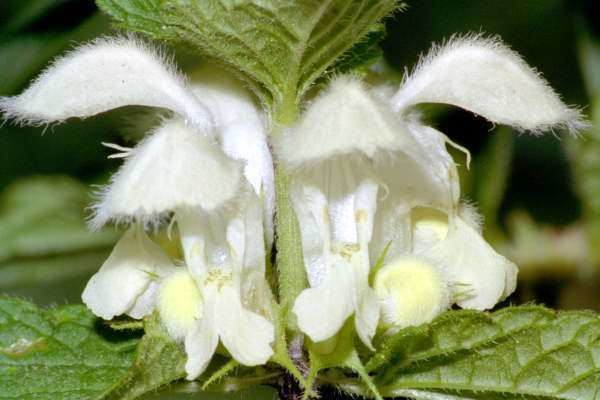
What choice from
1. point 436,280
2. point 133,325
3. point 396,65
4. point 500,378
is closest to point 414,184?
point 436,280

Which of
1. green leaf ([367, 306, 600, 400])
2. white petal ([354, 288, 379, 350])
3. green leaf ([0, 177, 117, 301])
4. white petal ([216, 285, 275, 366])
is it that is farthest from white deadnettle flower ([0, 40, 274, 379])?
green leaf ([0, 177, 117, 301])

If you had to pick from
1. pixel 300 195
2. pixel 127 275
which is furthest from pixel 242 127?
pixel 127 275

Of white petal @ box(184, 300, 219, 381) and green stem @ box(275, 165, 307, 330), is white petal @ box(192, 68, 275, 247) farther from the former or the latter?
white petal @ box(184, 300, 219, 381)

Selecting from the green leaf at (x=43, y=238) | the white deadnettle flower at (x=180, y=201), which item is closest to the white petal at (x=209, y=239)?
the white deadnettle flower at (x=180, y=201)

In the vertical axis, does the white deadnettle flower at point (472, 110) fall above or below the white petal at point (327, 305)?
above


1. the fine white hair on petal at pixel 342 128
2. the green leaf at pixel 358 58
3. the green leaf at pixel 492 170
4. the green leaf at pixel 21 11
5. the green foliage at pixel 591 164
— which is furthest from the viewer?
the green foliage at pixel 591 164

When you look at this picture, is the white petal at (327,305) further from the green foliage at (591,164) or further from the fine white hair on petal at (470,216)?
the green foliage at (591,164)

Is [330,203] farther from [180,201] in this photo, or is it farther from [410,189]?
[180,201]

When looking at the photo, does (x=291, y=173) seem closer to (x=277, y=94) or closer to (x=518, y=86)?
(x=277, y=94)
